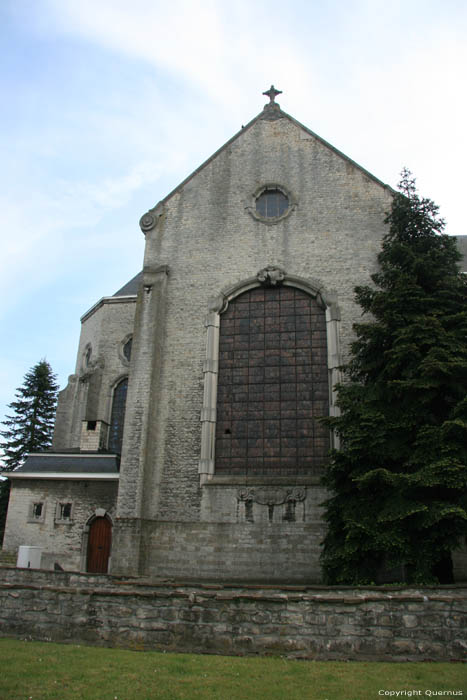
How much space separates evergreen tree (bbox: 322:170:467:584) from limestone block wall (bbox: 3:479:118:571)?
7.92m

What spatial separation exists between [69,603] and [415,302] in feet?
30.3

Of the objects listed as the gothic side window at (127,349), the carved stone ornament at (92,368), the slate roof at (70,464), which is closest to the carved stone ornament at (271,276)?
the slate roof at (70,464)

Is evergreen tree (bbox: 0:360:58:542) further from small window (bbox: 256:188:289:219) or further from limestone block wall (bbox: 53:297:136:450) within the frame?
small window (bbox: 256:188:289:219)

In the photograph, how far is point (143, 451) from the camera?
1495 cm

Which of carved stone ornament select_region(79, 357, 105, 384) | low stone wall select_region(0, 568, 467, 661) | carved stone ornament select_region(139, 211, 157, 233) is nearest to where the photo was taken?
low stone wall select_region(0, 568, 467, 661)

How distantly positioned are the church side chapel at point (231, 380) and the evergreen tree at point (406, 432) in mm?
2155

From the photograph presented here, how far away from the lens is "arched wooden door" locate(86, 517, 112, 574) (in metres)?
16.4

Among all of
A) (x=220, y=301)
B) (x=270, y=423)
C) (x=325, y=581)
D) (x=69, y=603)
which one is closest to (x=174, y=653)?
(x=69, y=603)

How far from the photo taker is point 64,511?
17000 millimetres

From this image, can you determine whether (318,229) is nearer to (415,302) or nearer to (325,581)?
(415,302)

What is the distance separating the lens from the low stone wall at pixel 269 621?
6887 millimetres

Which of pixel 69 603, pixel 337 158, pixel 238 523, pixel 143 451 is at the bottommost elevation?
pixel 69 603

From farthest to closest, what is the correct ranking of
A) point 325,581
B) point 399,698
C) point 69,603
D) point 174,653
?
point 325,581
point 69,603
point 174,653
point 399,698

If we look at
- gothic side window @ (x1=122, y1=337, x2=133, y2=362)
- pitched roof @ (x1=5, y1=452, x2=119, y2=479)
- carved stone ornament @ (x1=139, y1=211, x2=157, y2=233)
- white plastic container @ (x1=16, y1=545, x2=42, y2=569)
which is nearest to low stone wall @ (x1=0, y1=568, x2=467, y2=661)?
white plastic container @ (x1=16, y1=545, x2=42, y2=569)
